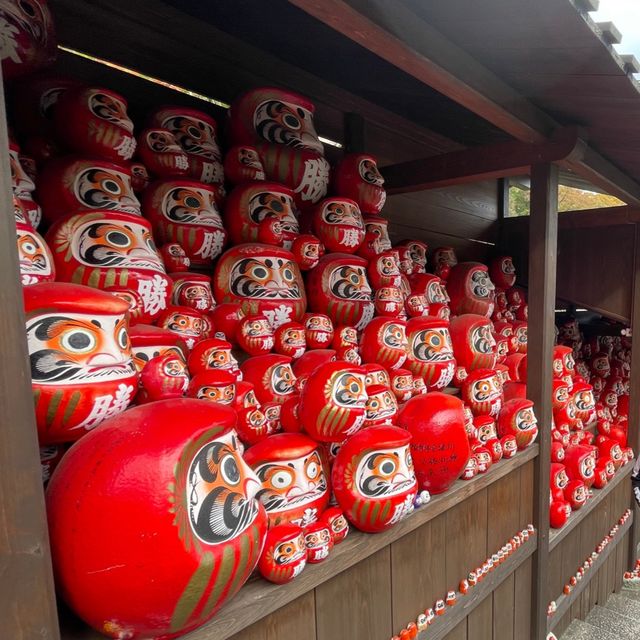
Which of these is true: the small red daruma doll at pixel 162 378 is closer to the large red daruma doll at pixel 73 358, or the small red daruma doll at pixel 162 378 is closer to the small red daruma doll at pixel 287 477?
the large red daruma doll at pixel 73 358

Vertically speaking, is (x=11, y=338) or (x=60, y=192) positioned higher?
(x=60, y=192)

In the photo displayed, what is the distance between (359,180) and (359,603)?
1404 millimetres

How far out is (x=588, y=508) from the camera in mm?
2635

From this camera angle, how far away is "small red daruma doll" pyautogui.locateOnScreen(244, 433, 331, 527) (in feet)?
3.64

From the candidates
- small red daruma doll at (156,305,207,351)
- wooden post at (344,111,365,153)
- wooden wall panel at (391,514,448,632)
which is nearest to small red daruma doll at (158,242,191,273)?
small red daruma doll at (156,305,207,351)

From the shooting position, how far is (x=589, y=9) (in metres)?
1.02

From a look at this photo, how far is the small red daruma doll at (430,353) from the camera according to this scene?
1743 millimetres

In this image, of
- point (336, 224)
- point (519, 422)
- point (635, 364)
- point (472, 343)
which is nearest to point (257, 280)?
point (336, 224)

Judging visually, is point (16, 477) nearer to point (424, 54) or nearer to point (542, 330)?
point (424, 54)

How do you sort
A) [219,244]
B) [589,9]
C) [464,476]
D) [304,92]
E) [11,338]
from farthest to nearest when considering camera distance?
[304,92] < [464,476] < [219,244] < [589,9] < [11,338]

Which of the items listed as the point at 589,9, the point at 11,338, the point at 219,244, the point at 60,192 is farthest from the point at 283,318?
the point at 589,9

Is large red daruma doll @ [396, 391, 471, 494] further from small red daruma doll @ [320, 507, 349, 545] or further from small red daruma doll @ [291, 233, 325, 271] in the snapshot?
small red daruma doll @ [291, 233, 325, 271]

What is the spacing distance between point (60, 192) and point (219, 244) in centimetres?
45

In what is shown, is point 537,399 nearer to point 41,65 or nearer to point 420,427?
point 420,427
